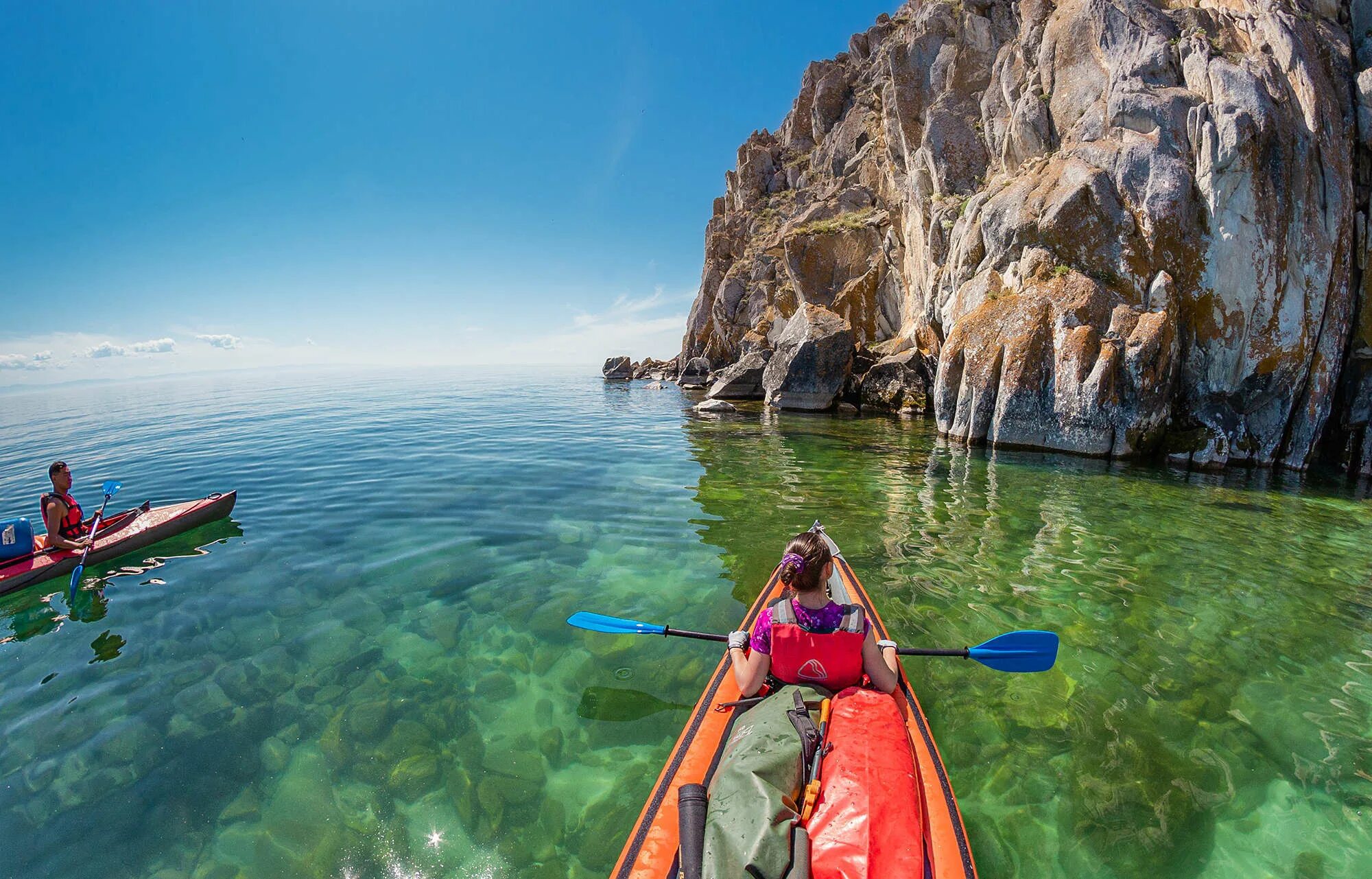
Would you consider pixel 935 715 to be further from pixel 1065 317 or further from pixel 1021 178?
pixel 1021 178

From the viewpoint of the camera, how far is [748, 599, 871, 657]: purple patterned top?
3.78 meters

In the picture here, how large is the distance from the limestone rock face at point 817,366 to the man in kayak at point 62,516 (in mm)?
25538

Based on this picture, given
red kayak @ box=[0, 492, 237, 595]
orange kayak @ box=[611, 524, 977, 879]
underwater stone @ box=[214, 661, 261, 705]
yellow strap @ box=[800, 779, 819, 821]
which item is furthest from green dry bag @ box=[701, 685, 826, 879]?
red kayak @ box=[0, 492, 237, 595]

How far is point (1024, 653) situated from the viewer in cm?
460

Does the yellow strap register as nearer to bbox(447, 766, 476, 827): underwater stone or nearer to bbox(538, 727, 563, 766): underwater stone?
bbox(538, 727, 563, 766): underwater stone

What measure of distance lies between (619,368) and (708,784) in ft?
207

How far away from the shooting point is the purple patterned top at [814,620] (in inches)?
149

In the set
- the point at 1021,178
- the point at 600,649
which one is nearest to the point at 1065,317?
the point at 1021,178

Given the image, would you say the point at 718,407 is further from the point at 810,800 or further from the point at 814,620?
the point at 810,800

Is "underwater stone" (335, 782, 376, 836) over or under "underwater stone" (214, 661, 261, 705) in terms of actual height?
under

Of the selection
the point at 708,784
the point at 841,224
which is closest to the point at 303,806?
the point at 708,784

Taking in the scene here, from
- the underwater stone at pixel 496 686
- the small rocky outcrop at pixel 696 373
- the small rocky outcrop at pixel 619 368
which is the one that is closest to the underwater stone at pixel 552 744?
the underwater stone at pixel 496 686

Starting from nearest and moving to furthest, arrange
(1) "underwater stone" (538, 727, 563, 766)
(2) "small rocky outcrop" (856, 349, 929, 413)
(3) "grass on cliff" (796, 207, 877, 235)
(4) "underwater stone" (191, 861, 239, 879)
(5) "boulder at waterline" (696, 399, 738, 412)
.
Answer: (4) "underwater stone" (191, 861, 239, 879) < (1) "underwater stone" (538, 727, 563, 766) < (2) "small rocky outcrop" (856, 349, 929, 413) < (5) "boulder at waterline" (696, 399, 738, 412) < (3) "grass on cliff" (796, 207, 877, 235)

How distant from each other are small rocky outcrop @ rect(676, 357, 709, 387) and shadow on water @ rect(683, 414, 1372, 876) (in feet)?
117
